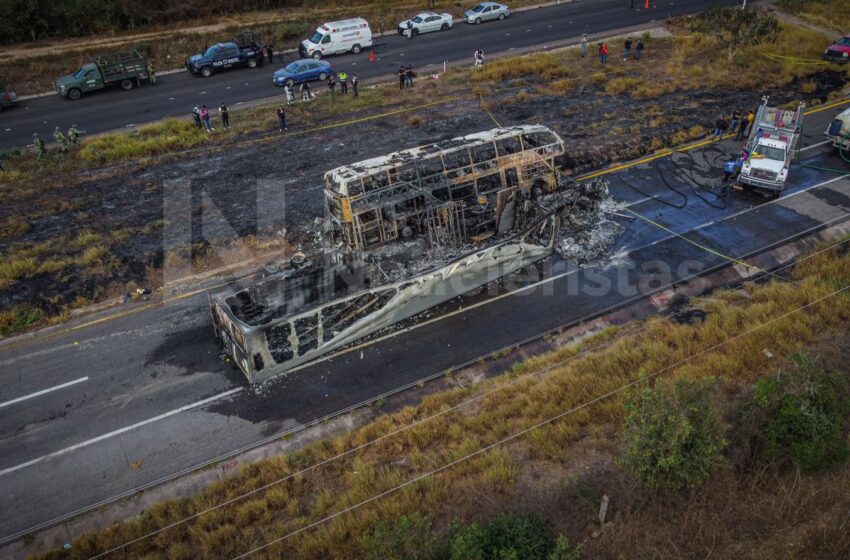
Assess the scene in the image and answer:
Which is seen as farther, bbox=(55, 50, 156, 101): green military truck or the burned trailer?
bbox=(55, 50, 156, 101): green military truck

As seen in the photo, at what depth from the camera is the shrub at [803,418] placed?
36.4 feet

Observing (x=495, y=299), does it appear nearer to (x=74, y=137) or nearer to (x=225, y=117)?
(x=225, y=117)

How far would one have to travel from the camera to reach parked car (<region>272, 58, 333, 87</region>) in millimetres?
32125

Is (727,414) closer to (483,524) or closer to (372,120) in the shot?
(483,524)

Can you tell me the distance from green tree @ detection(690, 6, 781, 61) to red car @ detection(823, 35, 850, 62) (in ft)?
8.73

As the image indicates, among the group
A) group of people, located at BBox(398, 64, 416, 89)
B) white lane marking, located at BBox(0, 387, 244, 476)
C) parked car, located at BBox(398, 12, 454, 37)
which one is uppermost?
parked car, located at BBox(398, 12, 454, 37)

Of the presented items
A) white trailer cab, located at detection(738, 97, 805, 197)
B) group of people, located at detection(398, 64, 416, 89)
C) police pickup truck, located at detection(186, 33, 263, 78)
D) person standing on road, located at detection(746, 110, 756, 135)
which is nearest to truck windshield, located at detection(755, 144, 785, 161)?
white trailer cab, located at detection(738, 97, 805, 197)

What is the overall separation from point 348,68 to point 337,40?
100 inches

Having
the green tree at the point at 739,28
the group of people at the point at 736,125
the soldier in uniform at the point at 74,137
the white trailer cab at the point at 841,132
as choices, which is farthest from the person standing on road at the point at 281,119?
the green tree at the point at 739,28

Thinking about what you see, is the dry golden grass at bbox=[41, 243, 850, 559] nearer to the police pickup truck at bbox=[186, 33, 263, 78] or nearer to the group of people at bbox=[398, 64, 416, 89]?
the group of people at bbox=[398, 64, 416, 89]

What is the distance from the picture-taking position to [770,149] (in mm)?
20984

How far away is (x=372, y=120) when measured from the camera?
1090 inches

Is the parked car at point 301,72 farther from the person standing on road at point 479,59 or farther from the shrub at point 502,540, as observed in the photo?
the shrub at point 502,540

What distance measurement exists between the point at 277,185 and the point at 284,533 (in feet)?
47.2
